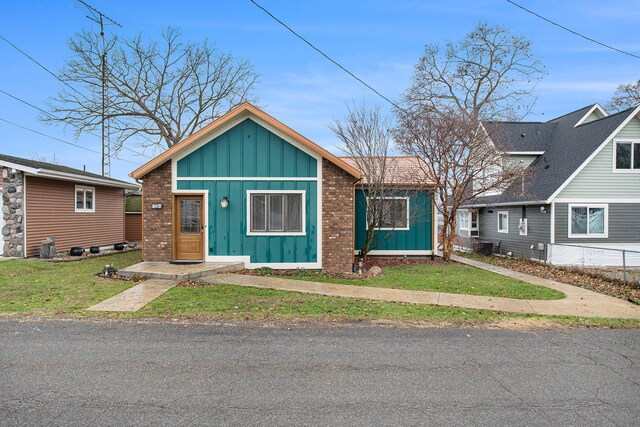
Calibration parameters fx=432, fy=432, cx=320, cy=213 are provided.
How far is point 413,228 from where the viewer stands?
56.4 ft

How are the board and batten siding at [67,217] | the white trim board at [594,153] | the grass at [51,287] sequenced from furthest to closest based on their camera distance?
the white trim board at [594,153] → the board and batten siding at [67,217] → the grass at [51,287]

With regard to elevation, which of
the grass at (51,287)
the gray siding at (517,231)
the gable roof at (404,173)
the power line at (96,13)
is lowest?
the grass at (51,287)

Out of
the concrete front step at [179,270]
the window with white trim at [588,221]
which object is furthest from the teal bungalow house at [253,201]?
the window with white trim at [588,221]

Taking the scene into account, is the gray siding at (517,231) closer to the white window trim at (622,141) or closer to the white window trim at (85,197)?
the white window trim at (622,141)

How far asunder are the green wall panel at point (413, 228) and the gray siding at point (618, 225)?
16.4 ft

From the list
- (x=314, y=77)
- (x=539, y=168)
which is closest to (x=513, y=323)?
(x=314, y=77)

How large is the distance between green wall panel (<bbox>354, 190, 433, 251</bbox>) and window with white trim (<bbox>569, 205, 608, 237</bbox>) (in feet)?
18.3

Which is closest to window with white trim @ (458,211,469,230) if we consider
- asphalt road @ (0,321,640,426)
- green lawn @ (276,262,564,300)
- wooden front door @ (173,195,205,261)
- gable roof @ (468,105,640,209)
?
gable roof @ (468,105,640,209)

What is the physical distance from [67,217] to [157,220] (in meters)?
6.72

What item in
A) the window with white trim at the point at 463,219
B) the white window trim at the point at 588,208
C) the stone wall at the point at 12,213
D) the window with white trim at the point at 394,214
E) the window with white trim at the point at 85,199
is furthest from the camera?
the window with white trim at the point at 463,219

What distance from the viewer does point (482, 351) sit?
570cm

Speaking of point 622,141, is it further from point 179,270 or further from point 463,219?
point 179,270

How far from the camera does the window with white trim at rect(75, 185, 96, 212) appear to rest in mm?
18016

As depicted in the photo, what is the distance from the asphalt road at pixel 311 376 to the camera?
3.80m
